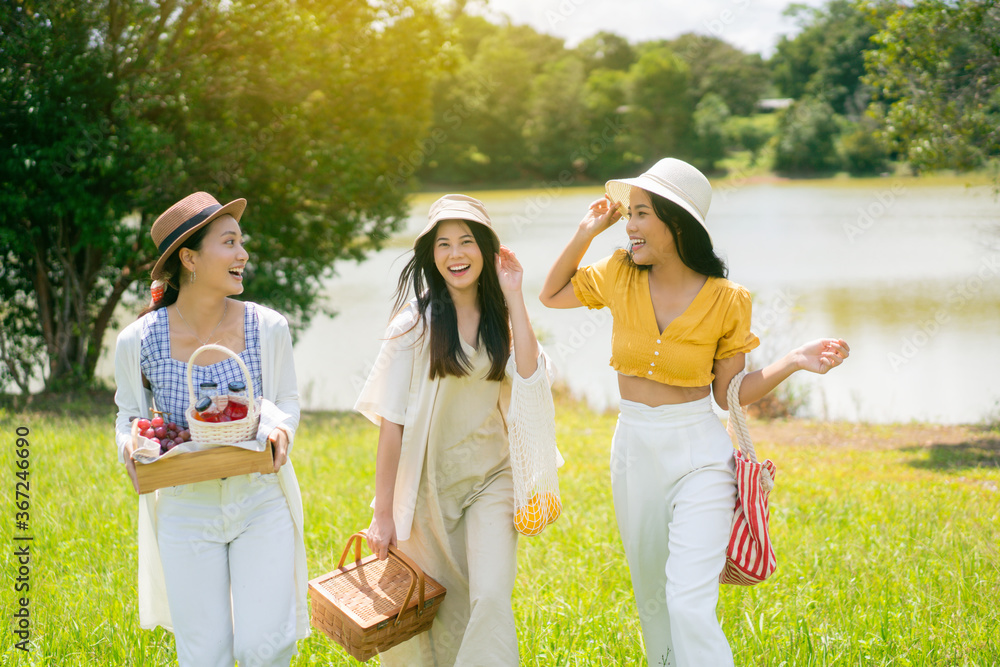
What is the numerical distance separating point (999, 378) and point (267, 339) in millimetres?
16069

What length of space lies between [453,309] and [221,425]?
1.15 m

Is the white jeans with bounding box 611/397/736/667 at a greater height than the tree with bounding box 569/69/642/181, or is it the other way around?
the tree with bounding box 569/69/642/181

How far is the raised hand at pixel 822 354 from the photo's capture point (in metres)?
2.95

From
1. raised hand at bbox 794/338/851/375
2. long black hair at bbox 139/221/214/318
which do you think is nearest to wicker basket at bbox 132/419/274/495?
long black hair at bbox 139/221/214/318

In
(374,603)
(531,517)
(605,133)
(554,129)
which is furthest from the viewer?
(554,129)

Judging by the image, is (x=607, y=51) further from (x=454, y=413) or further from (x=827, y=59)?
(x=454, y=413)

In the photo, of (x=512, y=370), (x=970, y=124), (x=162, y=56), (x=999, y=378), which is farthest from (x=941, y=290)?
(x=512, y=370)

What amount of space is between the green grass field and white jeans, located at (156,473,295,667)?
1000 mm

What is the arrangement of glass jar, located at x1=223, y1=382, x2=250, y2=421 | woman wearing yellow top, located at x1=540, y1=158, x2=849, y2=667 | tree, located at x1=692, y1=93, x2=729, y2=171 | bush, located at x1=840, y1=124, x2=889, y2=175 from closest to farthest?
glass jar, located at x1=223, y1=382, x2=250, y2=421 < woman wearing yellow top, located at x1=540, y1=158, x2=849, y2=667 < bush, located at x1=840, y1=124, x2=889, y2=175 < tree, located at x1=692, y1=93, x2=729, y2=171

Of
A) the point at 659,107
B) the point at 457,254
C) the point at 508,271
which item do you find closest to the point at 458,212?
the point at 457,254

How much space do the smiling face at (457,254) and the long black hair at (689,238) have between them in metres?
0.76

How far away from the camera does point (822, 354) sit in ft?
9.80

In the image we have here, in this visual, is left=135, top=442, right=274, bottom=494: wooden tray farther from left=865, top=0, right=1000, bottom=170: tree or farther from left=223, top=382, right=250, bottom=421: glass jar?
left=865, top=0, right=1000, bottom=170: tree

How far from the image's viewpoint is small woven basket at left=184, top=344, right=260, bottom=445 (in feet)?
8.54
